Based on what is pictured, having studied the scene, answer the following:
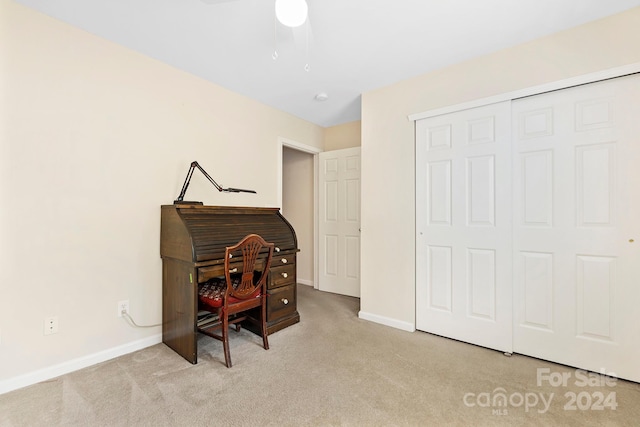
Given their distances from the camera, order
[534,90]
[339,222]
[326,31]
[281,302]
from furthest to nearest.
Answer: [339,222] < [281,302] < [534,90] < [326,31]

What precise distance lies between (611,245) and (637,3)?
154cm

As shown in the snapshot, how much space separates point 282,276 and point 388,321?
1.16 m

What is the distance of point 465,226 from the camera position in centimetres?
235

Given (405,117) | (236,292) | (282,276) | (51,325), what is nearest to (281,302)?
(282,276)

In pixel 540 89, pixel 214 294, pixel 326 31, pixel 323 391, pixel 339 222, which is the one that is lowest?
pixel 323 391

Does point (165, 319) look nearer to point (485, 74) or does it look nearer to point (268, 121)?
point (268, 121)

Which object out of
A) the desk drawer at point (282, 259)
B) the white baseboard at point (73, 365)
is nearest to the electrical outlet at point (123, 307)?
the white baseboard at point (73, 365)

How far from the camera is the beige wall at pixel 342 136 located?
381 centimetres

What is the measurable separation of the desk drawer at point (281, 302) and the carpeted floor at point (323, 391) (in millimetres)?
329

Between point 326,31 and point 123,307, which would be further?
point 123,307

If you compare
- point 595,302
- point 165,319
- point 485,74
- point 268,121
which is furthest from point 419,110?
point 165,319

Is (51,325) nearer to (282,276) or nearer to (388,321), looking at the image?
(282,276)

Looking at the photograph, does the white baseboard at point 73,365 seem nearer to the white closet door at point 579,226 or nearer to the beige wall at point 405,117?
the beige wall at point 405,117

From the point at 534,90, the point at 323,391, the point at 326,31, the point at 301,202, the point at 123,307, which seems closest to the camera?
the point at 323,391
